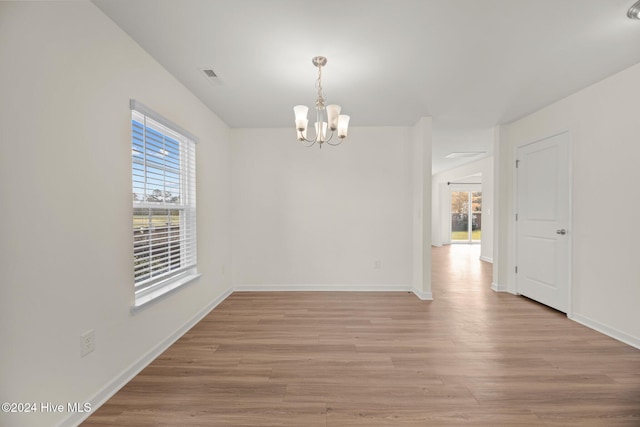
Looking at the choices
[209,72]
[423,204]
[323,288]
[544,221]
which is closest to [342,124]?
[209,72]

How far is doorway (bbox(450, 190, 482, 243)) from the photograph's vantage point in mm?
9961

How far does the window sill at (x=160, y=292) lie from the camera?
7.16 feet

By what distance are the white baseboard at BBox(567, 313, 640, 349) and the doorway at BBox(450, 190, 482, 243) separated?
23.9 feet

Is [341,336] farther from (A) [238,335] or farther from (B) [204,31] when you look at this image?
(B) [204,31]

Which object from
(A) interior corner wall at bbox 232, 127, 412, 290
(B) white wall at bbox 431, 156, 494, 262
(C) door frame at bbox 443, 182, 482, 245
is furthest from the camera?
(C) door frame at bbox 443, 182, 482, 245

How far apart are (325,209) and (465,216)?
25.4 feet

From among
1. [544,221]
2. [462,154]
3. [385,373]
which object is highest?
[462,154]

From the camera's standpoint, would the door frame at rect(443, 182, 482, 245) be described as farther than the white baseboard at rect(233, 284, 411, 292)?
Yes

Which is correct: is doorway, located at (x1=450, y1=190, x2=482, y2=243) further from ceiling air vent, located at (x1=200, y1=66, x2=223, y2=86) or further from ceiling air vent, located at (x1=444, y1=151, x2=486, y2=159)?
ceiling air vent, located at (x1=200, y1=66, x2=223, y2=86)

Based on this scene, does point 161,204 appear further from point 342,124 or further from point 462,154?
point 462,154

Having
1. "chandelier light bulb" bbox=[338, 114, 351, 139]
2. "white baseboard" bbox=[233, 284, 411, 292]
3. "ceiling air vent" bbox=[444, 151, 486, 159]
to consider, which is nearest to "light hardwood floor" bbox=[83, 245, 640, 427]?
"white baseboard" bbox=[233, 284, 411, 292]

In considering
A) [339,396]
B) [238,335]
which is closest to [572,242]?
[339,396]

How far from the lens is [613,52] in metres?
2.33

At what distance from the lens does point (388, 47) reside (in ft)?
7.32
